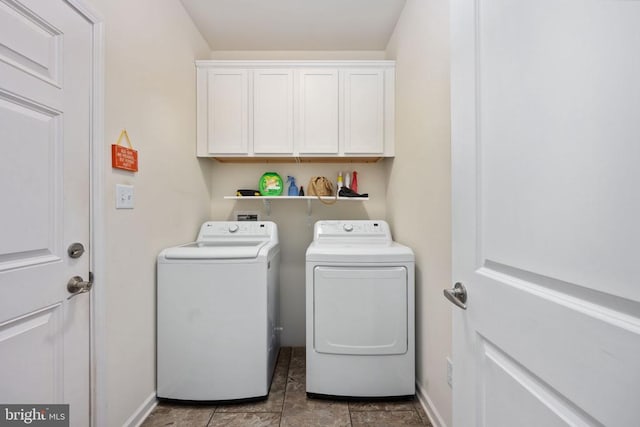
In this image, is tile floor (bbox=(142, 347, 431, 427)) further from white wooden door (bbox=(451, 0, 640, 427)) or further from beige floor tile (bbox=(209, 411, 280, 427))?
white wooden door (bbox=(451, 0, 640, 427))

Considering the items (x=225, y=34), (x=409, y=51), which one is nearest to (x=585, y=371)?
(x=409, y=51)

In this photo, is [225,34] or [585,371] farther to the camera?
[225,34]

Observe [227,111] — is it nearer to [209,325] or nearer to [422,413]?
[209,325]

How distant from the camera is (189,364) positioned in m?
1.62

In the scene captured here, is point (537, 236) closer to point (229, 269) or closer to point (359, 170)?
point (229, 269)

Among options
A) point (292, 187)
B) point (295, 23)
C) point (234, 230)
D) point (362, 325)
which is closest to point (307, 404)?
point (362, 325)

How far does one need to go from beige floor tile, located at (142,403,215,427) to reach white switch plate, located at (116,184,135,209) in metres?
1.19

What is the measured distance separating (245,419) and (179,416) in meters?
0.38

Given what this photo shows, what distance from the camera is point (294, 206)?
252 cm

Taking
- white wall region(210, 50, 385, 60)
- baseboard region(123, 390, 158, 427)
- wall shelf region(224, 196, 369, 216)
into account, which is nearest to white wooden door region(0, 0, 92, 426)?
baseboard region(123, 390, 158, 427)

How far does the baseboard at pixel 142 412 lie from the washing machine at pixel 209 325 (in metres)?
0.05

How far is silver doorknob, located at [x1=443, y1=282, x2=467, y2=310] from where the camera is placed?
0.81 m

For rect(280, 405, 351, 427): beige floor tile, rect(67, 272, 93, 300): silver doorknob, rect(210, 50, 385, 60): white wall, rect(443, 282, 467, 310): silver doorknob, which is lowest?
rect(280, 405, 351, 427): beige floor tile

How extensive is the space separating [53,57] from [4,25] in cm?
15
